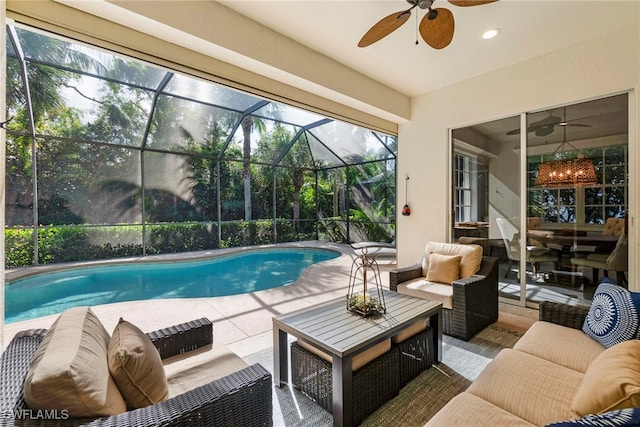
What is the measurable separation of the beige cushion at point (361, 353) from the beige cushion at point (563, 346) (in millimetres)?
878

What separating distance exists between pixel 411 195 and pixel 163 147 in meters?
6.95

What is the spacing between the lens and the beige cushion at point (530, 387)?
127cm

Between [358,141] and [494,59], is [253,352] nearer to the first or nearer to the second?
[494,59]

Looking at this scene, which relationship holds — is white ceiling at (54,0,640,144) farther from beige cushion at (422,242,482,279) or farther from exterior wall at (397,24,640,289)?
beige cushion at (422,242,482,279)

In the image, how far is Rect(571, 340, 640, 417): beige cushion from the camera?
3.03ft

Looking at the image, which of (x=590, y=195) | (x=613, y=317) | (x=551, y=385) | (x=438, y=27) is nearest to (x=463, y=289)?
(x=613, y=317)

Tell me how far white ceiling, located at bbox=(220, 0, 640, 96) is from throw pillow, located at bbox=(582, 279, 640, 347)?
101 inches

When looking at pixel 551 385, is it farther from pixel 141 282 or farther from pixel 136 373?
pixel 141 282

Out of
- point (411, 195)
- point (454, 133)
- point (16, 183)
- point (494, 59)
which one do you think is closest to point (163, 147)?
point (16, 183)

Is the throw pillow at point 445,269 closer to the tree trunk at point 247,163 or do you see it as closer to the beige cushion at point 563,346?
the beige cushion at point 563,346

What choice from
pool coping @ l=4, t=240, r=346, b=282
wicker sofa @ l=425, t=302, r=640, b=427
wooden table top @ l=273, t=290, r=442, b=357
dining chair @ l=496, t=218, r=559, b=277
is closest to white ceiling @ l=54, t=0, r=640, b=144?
dining chair @ l=496, t=218, r=559, b=277

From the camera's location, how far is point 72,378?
0.94 m

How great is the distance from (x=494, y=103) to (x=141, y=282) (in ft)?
24.6

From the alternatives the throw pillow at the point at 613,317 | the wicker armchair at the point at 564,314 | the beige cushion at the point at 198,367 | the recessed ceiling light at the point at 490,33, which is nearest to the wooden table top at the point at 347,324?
the beige cushion at the point at 198,367
